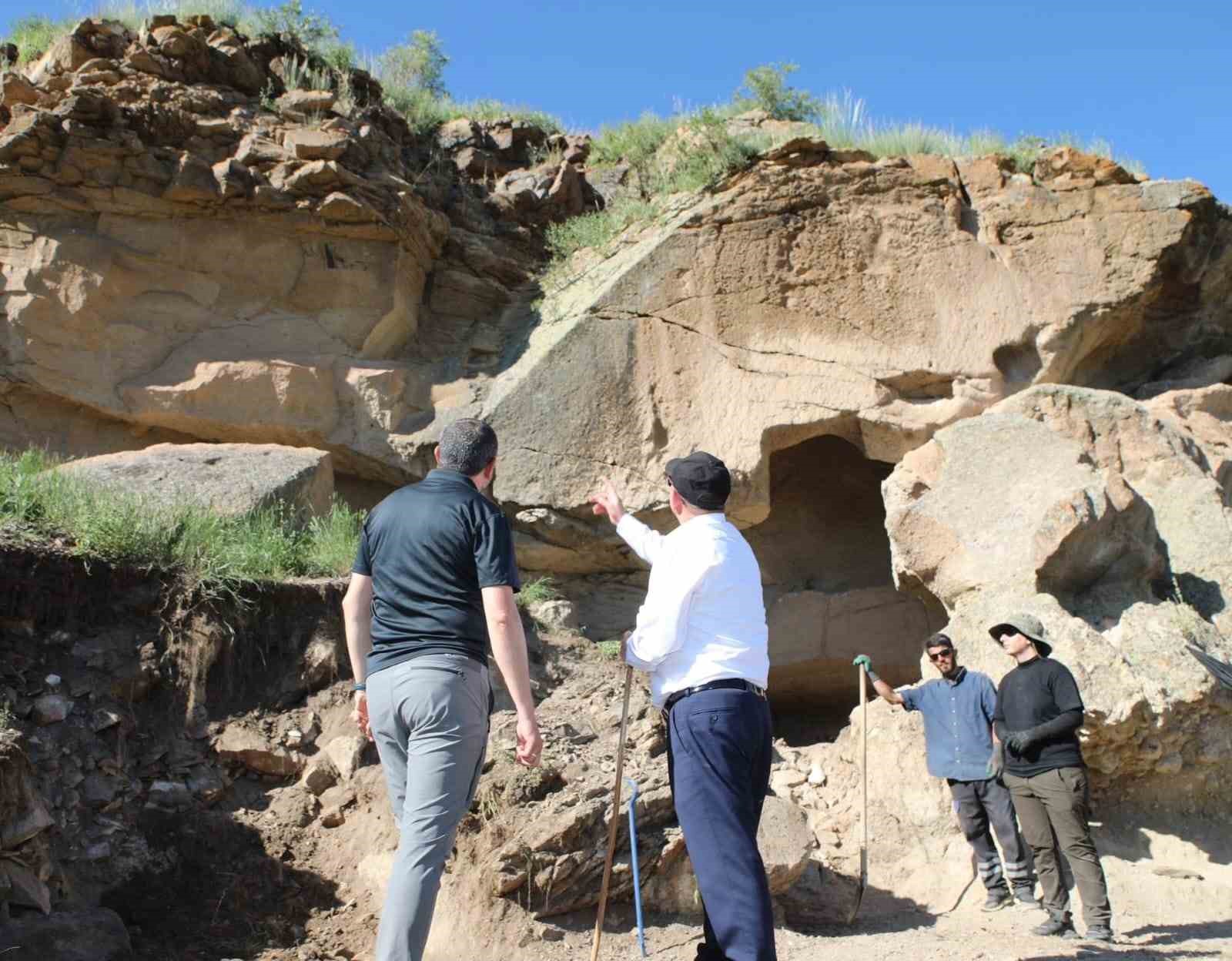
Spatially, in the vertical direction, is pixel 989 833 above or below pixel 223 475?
below

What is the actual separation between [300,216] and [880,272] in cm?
497

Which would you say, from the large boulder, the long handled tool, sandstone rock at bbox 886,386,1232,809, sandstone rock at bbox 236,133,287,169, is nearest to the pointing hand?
the long handled tool

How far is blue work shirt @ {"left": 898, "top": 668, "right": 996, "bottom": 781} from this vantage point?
245 inches

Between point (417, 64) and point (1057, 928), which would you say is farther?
point (417, 64)

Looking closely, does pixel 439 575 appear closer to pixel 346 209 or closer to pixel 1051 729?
pixel 1051 729

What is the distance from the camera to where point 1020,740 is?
5523 millimetres

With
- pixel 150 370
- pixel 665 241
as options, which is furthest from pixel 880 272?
pixel 150 370

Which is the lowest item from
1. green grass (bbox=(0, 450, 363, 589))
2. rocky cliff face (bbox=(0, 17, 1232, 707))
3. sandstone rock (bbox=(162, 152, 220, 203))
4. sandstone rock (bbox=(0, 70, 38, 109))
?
green grass (bbox=(0, 450, 363, 589))

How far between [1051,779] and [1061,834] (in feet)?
0.88

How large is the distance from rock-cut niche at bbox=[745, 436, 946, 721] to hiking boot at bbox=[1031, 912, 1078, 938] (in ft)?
12.0

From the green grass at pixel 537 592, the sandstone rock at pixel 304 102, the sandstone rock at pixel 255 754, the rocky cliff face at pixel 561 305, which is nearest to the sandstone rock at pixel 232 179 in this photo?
the rocky cliff face at pixel 561 305

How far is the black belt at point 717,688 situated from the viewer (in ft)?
11.2

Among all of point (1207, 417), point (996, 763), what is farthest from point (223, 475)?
point (1207, 417)

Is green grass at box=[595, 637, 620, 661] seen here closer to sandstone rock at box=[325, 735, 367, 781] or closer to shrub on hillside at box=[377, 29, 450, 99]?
sandstone rock at box=[325, 735, 367, 781]
